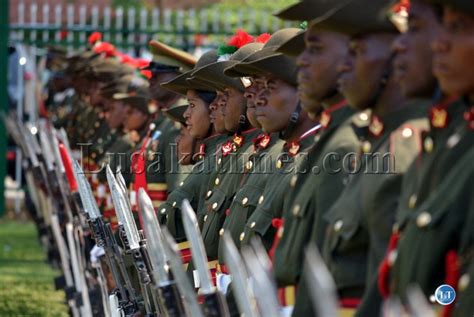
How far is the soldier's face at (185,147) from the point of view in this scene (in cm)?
1097

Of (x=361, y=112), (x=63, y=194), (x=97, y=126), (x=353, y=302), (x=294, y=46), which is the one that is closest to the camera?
(x=353, y=302)

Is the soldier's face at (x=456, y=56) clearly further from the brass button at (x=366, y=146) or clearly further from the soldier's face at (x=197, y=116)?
the soldier's face at (x=197, y=116)

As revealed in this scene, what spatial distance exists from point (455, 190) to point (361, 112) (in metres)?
1.31

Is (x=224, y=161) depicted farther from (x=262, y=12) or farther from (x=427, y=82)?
(x=262, y=12)

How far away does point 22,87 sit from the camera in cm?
2517

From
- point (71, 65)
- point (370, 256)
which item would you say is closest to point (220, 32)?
point (71, 65)

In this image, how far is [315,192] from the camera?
5.98 m

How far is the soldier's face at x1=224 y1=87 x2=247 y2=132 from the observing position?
9266 mm

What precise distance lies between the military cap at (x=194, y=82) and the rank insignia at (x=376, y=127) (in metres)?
4.08

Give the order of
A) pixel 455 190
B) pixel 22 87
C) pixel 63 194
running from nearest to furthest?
pixel 455 190 → pixel 63 194 → pixel 22 87

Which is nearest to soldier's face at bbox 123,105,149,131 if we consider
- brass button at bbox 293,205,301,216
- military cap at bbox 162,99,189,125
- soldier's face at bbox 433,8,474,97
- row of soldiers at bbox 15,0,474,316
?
military cap at bbox 162,99,189,125

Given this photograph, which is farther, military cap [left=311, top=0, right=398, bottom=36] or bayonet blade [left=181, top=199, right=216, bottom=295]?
military cap [left=311, top=0, right=398, bottom=36]

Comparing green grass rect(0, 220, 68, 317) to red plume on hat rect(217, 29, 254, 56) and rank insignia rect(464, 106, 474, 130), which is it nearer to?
red plume on hat rect(217, 29, 254, 56)

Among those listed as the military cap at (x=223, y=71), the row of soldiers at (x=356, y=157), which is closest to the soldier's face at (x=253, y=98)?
the row of soldiers at (x=356, y=157)
